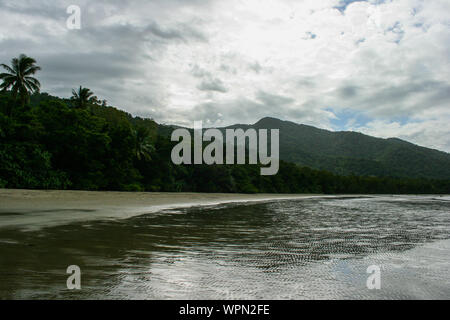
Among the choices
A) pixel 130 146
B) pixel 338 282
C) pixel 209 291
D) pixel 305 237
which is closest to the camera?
pixel 209 291

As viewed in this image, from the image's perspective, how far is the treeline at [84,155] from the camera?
94.7 feet

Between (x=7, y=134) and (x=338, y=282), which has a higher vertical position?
(x=7, y=134)

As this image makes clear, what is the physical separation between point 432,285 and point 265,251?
10.8 feet

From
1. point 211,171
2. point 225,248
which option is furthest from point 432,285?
point 211,171

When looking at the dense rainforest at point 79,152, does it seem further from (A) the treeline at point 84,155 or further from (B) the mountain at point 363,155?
(B) the mountain at point 363,155

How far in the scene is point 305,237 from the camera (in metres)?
9.46

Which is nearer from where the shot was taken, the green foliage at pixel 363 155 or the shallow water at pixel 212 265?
the shallow water at pixel 212 265

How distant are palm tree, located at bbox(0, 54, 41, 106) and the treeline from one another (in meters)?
1.20

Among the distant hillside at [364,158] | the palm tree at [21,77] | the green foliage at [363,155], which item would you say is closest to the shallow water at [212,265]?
the palm tree at [21,77]

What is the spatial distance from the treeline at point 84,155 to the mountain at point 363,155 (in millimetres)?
93258

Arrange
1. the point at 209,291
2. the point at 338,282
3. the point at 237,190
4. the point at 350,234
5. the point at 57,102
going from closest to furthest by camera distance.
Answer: the point at 209,291, the point at 338,282, the point at 350,234, the point at 57,102, the point at 237,190

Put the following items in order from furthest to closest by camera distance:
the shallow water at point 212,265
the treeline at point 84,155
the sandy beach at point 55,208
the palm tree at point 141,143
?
the palm tree at point 141,143, the treeline at point 84,155, the sandy beach at point 55,208, the shallow water at point 212,265

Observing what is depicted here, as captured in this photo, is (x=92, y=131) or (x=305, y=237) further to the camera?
(x=92, y=131)
